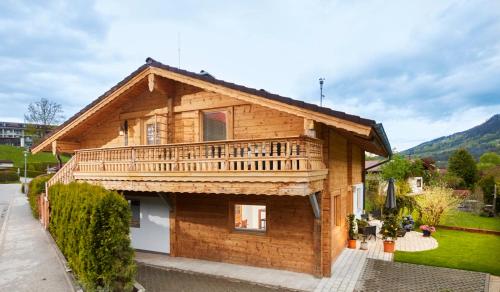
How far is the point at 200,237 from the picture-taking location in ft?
38.9

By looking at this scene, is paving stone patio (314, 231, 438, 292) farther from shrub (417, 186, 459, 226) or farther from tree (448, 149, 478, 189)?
tree (448, 149, 478, 189)

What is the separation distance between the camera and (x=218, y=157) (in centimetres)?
923

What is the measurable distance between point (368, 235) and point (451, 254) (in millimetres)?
3149

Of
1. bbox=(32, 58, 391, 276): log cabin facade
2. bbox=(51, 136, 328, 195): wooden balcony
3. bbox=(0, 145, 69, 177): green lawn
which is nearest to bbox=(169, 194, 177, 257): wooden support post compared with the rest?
bbox=(32, 58, 391, 276): log cabin facade

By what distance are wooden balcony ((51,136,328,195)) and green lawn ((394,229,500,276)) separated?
18.7 ft

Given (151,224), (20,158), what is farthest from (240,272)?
(20,158)

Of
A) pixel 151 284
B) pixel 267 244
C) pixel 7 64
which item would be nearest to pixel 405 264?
pixel 267 244

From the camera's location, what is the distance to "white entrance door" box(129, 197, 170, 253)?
12547 millimetres

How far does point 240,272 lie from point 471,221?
16.7m

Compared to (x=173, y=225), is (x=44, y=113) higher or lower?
higher

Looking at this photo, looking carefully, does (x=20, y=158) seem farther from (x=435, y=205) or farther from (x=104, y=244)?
(x=435, y=205)

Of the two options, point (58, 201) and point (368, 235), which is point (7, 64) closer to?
point (58, 201)

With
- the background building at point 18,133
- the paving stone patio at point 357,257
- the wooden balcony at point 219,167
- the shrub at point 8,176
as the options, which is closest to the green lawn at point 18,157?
the background building at point 18,133

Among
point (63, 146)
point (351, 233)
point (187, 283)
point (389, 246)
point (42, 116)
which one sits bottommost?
point (187, 283)
